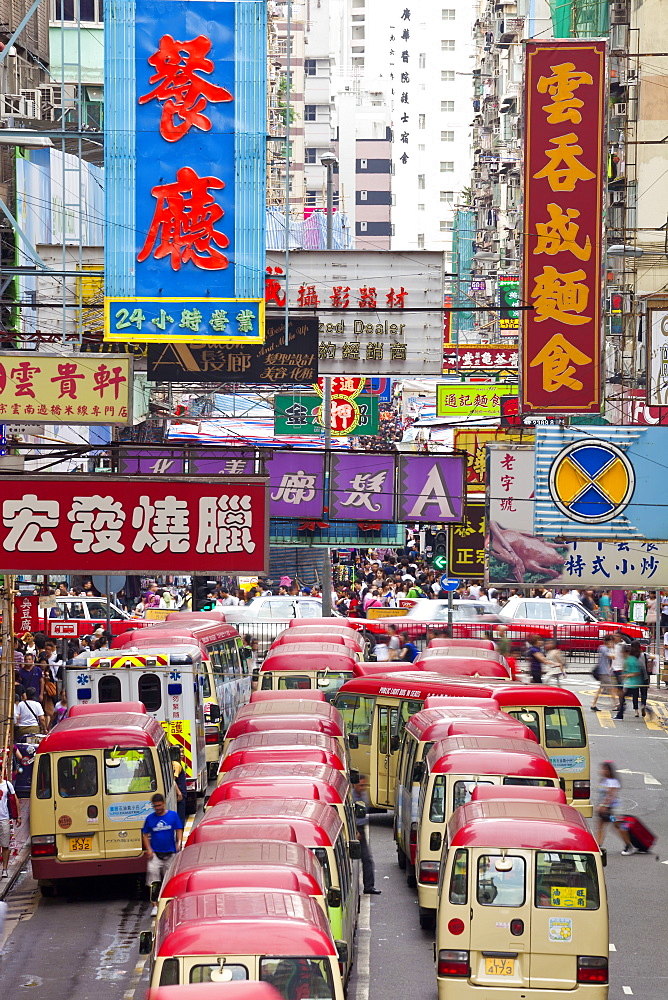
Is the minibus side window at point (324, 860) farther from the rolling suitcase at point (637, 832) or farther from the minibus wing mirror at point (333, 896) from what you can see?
the rolling suitcase at point (637, 832)

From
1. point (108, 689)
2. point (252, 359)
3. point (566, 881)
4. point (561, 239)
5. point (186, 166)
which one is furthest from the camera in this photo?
point (252, 359)

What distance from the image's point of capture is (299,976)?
9461 mm

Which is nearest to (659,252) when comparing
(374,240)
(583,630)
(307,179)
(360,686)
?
(583,630)

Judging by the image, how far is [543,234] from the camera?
2331cm

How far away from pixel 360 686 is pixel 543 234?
7.44m

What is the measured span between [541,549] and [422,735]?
7.95 metres

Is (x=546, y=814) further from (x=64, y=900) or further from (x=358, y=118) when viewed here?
(x=358, y=118)

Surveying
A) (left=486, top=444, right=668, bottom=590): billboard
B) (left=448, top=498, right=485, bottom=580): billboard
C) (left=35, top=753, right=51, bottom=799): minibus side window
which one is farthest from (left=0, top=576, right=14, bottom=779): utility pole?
(left=448, top=498, right=485, bottom=580): billboard

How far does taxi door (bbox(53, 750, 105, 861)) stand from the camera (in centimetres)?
1748

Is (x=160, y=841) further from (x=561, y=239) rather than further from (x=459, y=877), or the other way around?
(x=561, y=239)


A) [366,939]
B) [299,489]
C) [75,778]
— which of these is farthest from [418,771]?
[299,489]

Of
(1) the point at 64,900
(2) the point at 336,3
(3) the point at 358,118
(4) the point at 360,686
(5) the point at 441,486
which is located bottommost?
(1) the point at 64,900

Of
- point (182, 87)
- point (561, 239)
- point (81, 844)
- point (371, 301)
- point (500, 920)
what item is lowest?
point (81, 844)

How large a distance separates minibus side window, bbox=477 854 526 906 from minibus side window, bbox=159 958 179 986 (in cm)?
373
